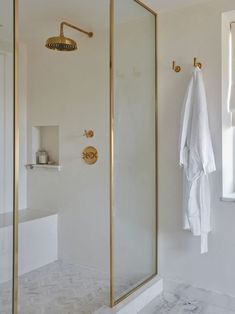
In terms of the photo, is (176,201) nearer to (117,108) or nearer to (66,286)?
(117,108)

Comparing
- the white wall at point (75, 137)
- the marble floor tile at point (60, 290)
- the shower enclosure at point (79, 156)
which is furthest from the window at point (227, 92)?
the marble floor tile at point (60, 290)

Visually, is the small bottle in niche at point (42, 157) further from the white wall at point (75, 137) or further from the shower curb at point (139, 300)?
the shower curb at point (139, 300)

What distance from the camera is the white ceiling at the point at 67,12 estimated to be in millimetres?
2527

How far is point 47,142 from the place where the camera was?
3.54 m

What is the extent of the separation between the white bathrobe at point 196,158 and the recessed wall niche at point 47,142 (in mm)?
1498

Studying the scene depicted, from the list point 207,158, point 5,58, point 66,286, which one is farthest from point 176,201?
point 5,58

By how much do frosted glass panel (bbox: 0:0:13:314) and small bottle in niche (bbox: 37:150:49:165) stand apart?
0.94 meters

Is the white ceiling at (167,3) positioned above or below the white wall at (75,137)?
above

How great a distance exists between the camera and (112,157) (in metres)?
2.37

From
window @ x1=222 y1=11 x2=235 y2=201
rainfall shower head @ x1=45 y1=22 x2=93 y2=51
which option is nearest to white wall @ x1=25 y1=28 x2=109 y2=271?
rainfall shower head @ x1=45 y1=22 x2=93 y2=51

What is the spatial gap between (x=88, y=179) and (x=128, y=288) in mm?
1088

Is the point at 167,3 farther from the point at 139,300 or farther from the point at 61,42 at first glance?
the point at 139,300

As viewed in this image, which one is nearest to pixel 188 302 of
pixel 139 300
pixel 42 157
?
pixel 139 300

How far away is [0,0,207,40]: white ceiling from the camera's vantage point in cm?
253
